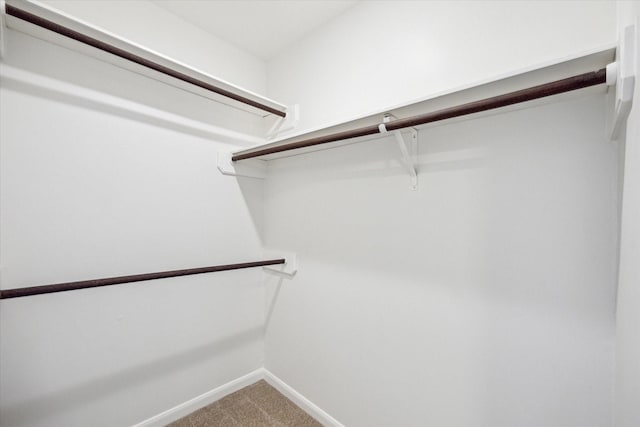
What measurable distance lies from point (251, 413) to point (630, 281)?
1.79m

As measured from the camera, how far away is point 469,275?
40.7 inches

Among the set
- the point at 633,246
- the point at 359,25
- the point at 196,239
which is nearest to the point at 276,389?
the point at 196,239

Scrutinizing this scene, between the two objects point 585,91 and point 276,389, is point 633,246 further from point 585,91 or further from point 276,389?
point 276,389

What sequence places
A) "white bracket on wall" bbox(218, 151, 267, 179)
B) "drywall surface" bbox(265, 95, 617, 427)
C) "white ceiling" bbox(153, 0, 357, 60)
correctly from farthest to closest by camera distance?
1. "white bracket on wall" bbox(218, 151, 267, 179)
2. "white ceiling" bbox(153, 0, 357, 60)
3. "drywall surface" bbox(265, 95, 617, 427)

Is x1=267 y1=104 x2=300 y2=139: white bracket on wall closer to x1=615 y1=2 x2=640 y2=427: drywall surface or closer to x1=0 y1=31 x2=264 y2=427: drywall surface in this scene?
x1=0 y1=31 x2=264 y2=427: drywall surface

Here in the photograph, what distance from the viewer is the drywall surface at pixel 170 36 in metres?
1.27

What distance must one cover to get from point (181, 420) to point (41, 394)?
678mm

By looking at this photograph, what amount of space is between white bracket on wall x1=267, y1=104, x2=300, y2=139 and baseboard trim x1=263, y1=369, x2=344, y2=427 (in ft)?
5.44

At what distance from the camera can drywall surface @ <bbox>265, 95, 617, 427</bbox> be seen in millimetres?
817

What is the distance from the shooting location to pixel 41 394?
1.16 m

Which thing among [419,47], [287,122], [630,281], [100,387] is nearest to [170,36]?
[287,122]

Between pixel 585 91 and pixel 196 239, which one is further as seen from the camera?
pixel 196 239

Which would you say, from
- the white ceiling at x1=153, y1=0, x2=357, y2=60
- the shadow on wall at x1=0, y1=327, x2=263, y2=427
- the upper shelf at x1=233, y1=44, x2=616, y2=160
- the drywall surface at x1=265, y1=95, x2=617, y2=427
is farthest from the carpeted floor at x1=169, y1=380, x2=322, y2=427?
the white ceiling at x1=153, y1=0, x2=357, y2=60

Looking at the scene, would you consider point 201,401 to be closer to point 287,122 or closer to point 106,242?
point 106,242
